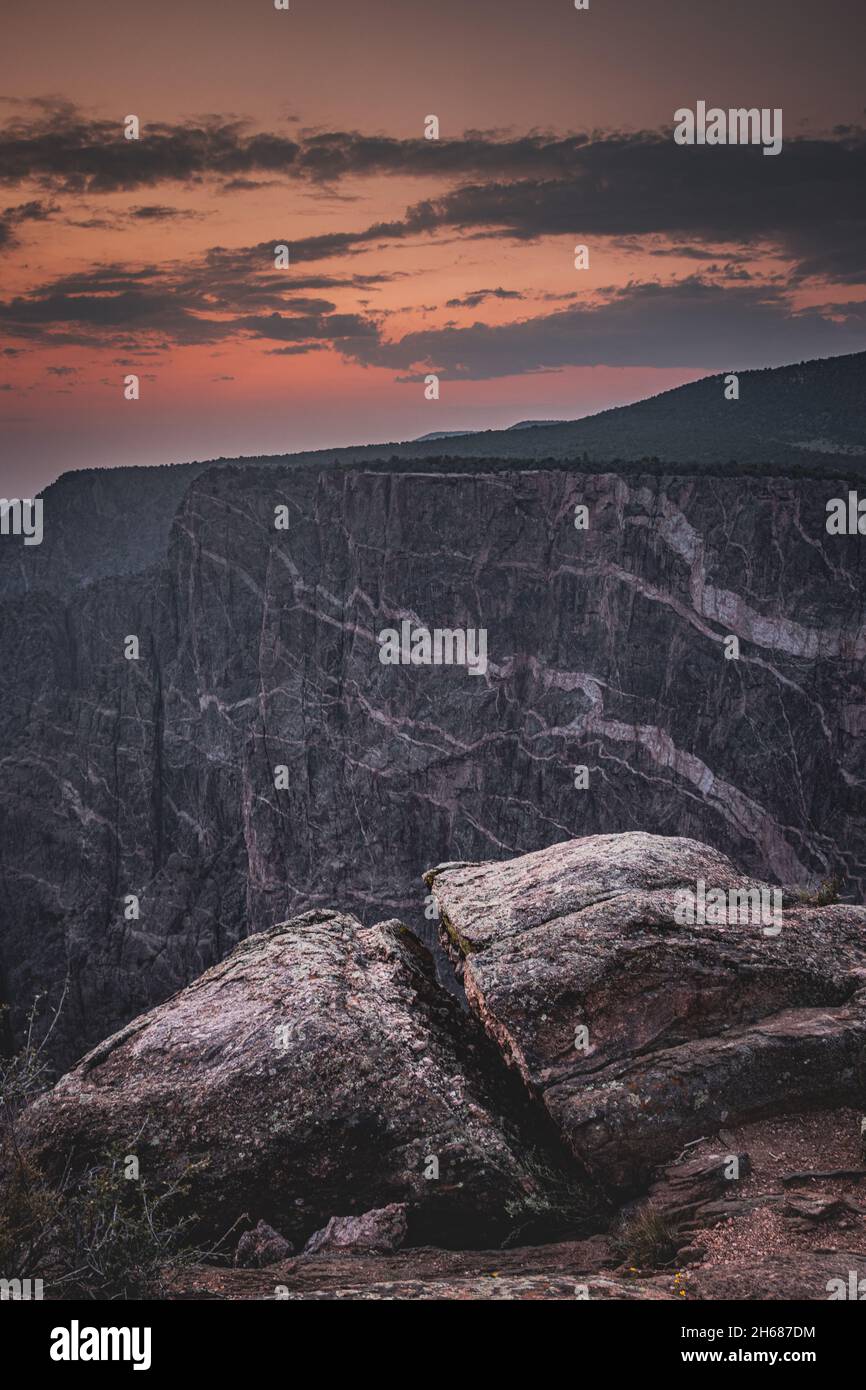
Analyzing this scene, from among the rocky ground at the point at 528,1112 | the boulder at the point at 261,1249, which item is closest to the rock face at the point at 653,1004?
the rocky ground at the point at 528,1112

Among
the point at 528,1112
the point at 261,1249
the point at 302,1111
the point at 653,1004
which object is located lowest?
the point at 261,1249

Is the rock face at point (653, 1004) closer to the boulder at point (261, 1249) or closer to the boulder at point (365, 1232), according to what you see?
the boulder at point (365, 1232)

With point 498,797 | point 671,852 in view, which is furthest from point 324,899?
point 671,852

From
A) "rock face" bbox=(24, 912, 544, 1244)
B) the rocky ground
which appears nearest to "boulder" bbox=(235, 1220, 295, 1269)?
the rocky ground

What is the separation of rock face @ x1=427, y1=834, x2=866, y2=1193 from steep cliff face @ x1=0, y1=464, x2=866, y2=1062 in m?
33.9

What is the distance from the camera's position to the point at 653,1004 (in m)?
10.5

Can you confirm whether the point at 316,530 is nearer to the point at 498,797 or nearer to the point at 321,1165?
the point at 498,797

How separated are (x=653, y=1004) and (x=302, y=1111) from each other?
13.0ft

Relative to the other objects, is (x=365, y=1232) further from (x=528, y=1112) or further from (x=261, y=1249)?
(x=528, y=1112)

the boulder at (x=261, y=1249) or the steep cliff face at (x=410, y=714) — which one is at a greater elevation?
the steep cliff face at (x=410, y=714)

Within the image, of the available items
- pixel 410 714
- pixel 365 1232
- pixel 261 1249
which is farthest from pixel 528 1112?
pixel 410 714

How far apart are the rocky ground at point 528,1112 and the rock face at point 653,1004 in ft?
0.09

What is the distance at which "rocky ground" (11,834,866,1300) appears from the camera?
856 centimetres

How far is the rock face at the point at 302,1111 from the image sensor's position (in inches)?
380
